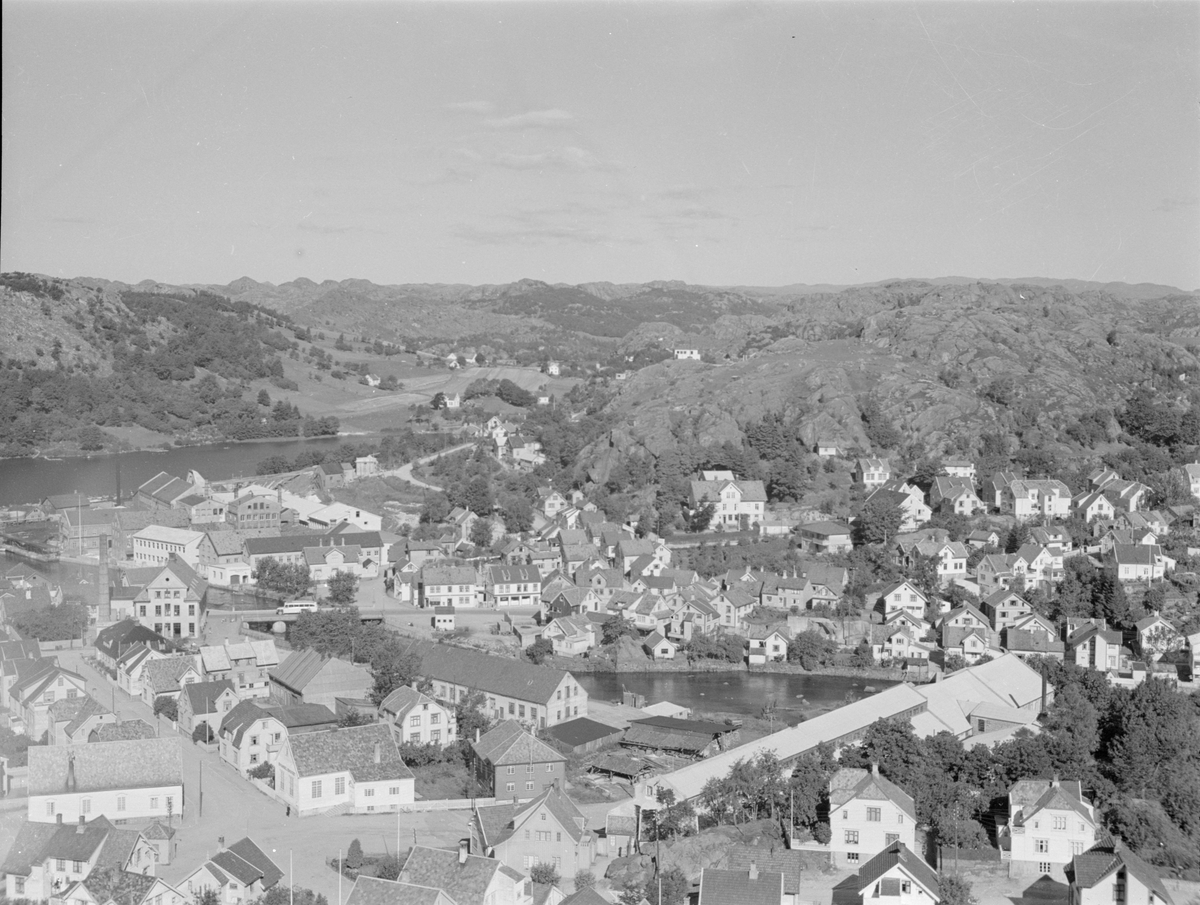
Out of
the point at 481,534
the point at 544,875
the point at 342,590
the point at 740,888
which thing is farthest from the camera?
the point at 481,534

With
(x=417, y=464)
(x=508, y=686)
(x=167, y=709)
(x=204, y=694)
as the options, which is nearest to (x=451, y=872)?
(x=204, y=694)

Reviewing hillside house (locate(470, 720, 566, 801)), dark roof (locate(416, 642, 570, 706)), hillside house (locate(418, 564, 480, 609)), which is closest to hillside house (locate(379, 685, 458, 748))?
dark roof (locate(416, 642, 570, 706))

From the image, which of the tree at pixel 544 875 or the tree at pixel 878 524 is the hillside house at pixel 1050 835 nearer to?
the tree at pixel 544 875

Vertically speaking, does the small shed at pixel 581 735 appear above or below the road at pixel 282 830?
below

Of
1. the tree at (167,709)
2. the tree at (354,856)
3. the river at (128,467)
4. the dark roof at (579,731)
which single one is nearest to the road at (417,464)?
the river at (128,467)

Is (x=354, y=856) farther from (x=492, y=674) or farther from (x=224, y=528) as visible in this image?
(x=224, y=528)

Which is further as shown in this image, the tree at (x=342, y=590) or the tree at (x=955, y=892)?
the tree at (x=342, y=590)
